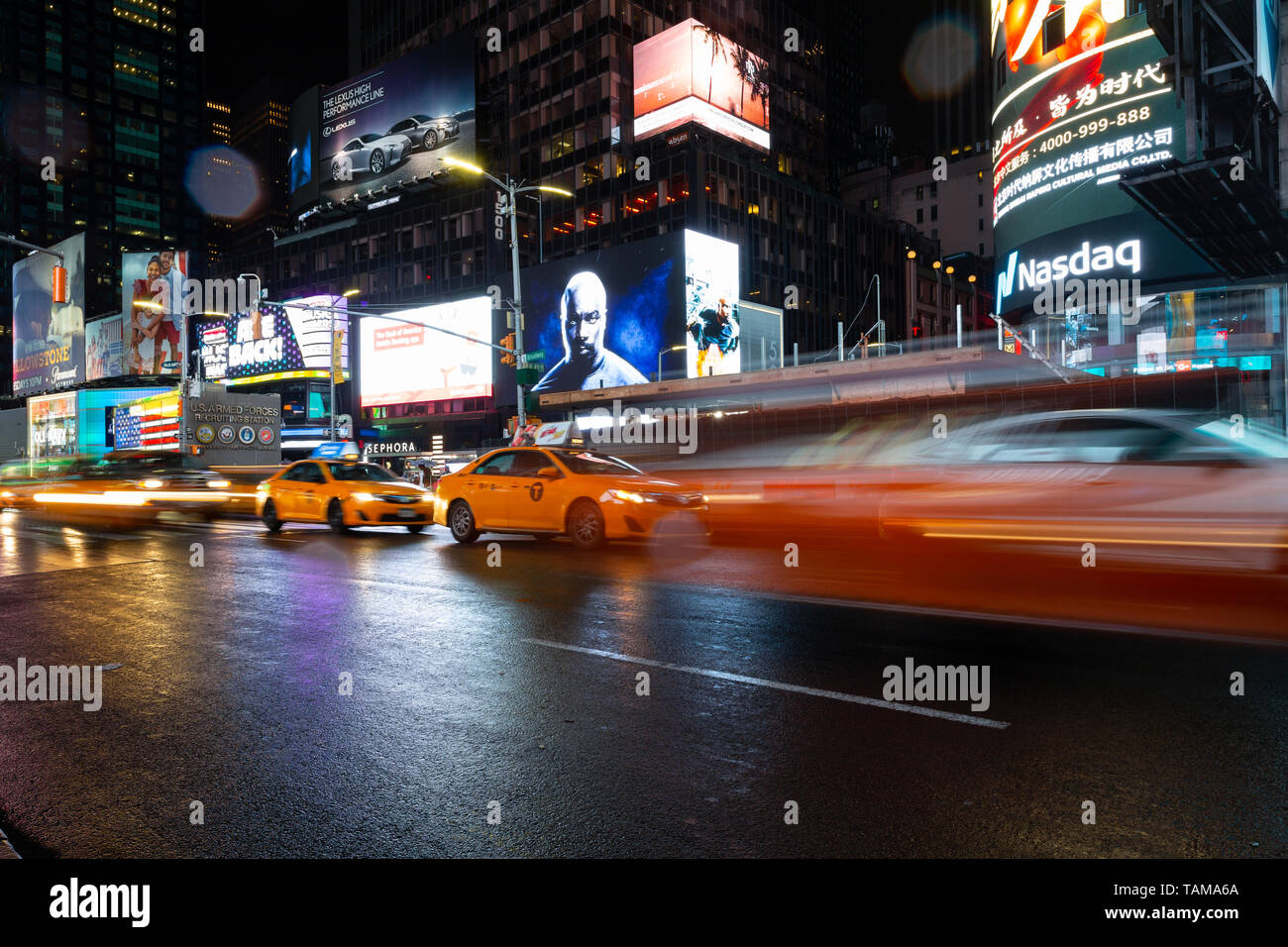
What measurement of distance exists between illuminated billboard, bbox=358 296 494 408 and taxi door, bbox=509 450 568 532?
1700 inches

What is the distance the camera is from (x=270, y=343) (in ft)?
229

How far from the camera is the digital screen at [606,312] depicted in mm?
49375

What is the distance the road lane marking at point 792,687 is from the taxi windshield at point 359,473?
1062 centimetres

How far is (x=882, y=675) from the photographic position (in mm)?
5008

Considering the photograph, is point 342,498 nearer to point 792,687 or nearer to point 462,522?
point 462,522

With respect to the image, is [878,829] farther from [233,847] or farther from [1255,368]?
[1255,368]

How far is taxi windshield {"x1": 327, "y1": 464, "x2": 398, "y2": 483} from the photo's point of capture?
15.8 metres

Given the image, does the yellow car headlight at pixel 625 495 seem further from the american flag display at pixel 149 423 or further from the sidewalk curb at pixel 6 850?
the american flag display at pixel 149 423

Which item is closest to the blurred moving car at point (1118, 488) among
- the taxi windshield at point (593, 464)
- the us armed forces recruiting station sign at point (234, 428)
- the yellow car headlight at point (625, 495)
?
the yellow car headlight at point (625, 495)

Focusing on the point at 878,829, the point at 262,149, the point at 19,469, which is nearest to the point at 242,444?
the point at 19,469

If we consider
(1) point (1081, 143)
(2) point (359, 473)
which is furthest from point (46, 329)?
(1) point (1081, 143)

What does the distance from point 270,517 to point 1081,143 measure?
98.5ft

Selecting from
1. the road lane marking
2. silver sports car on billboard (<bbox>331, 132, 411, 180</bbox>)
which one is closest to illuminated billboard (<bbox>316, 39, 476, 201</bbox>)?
silver sports car on billboard (<bbox>331, 132, 411, 180</bbox>)

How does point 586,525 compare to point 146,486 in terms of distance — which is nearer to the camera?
point 586,525
